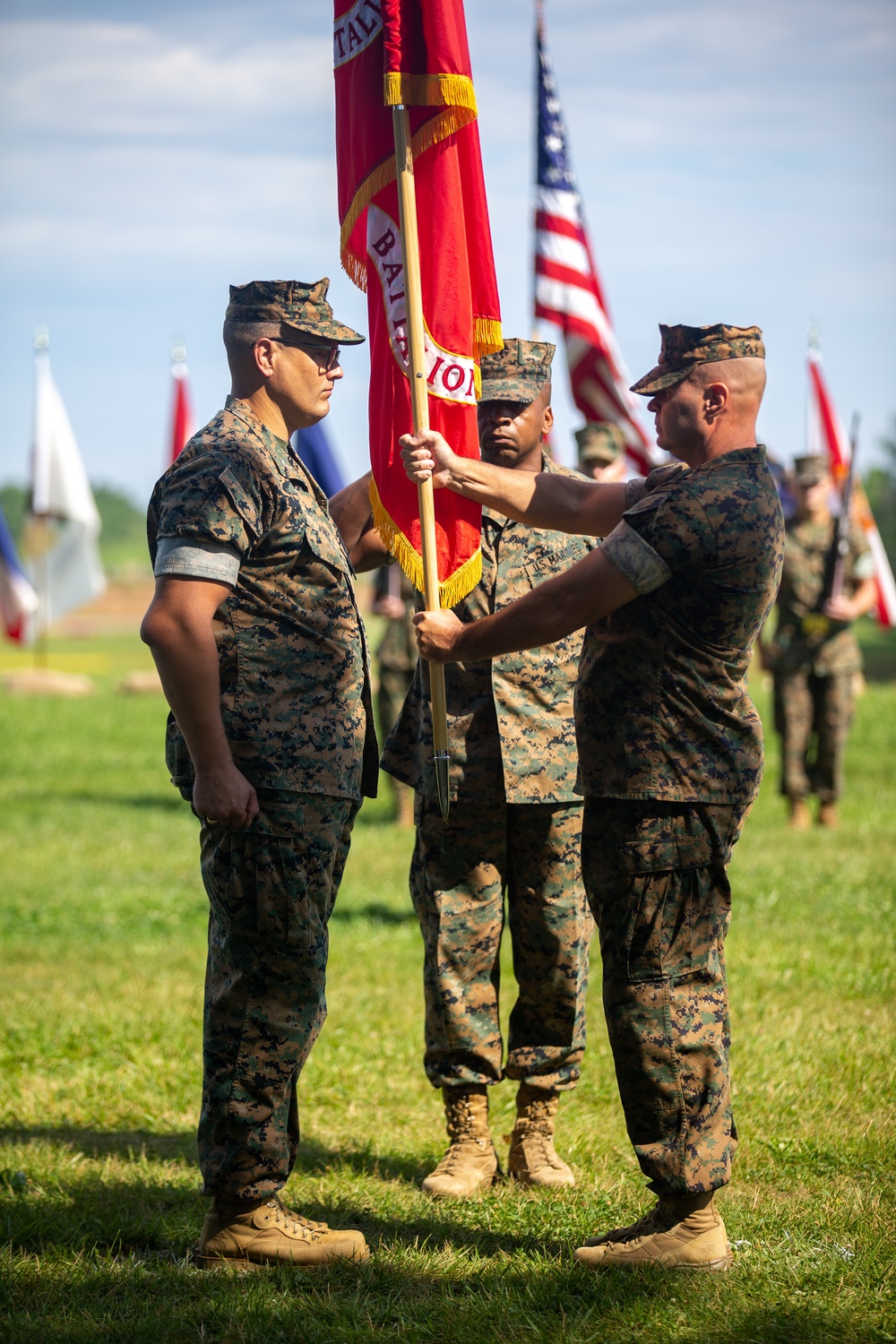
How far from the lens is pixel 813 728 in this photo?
40.5 ft

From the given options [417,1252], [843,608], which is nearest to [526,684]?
[417,1252]

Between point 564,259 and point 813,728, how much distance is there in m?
4.74

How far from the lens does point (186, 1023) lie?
650 cm

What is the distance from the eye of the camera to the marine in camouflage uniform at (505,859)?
4.61 metres

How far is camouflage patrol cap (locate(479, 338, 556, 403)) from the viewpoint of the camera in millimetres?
4691

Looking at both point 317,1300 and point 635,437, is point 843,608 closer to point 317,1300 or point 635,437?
point 635,437

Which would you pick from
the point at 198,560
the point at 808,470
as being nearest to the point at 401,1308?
the point at 198,560

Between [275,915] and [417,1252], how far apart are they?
1095 millimetres

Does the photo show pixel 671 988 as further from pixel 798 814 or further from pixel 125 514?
pixel 125 514

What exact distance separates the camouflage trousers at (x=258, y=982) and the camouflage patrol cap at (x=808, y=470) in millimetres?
9091

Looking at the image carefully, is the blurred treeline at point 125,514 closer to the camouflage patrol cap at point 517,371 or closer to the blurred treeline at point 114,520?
the blurred treeline at point 114,520

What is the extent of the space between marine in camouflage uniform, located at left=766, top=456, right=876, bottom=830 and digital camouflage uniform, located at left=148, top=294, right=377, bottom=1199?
8745mm

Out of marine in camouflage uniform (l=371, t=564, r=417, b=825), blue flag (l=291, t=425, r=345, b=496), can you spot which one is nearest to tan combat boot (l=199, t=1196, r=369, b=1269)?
marine in camouflage uniform (l=371, t=564, r=417, b=825)

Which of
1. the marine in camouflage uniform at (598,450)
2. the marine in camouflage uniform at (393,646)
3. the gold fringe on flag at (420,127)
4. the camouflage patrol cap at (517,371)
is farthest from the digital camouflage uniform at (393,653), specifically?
the gold fringe on flag at (420,127)
